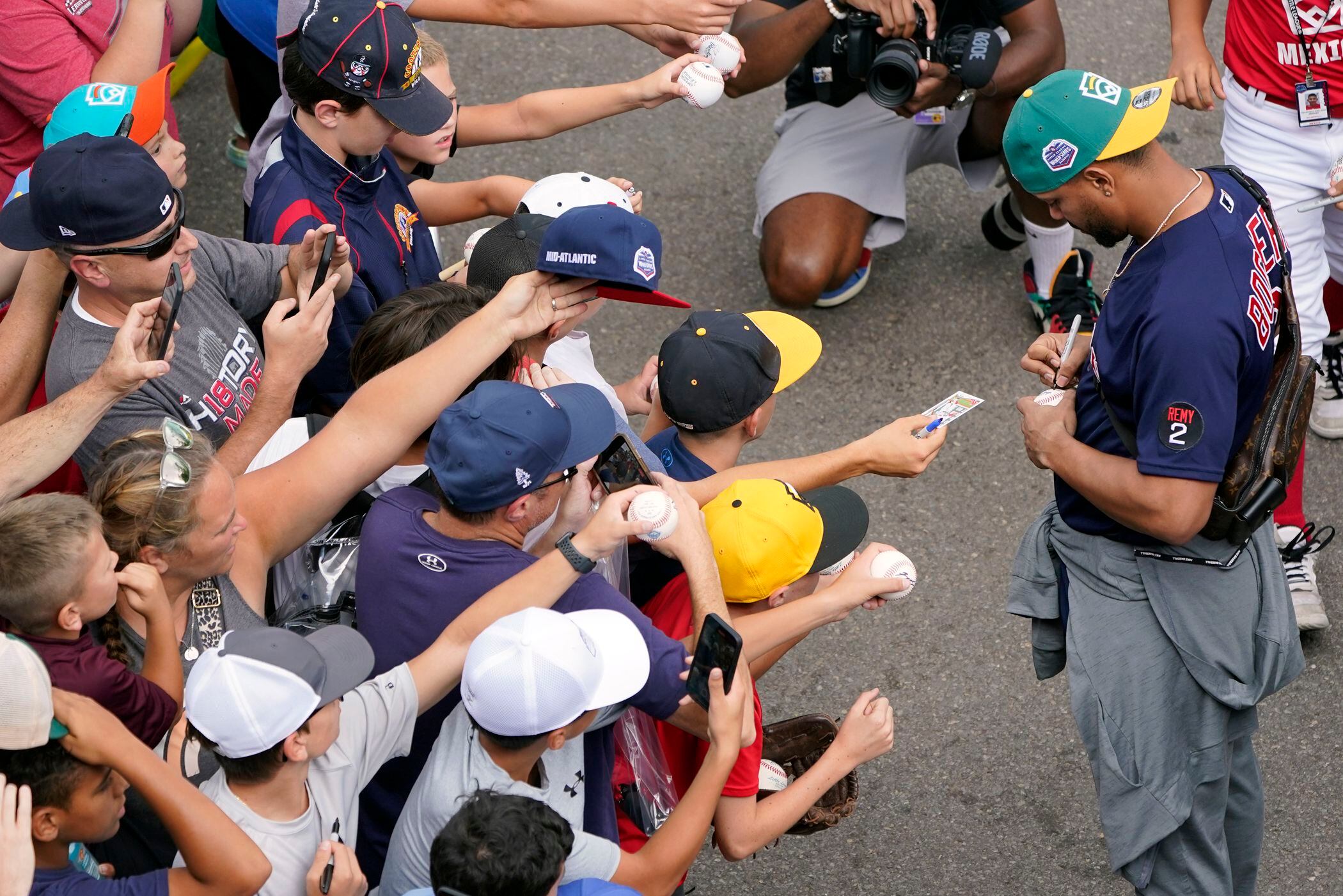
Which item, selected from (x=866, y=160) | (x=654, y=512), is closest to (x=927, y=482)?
(x=866, y=160)

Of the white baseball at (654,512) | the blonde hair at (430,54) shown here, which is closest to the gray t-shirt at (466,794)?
the white baseball at (654,512)

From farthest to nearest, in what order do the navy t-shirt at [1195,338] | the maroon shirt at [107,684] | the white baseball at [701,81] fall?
the white baseball at [701,81]
the navy t-shirt at [1195,338]
the maroon shirt at [107,684]

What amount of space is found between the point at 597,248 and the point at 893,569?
0.88 m

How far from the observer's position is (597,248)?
105 inches

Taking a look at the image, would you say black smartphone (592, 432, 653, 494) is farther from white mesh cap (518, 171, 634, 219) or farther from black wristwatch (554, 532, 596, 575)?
white mesh cap (518, 171, 634, 219)

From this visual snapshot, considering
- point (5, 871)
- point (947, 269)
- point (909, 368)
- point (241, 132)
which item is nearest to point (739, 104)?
point (947, 269)

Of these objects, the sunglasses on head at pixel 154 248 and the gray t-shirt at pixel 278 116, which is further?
the gray t-shirt at pixel 278 116

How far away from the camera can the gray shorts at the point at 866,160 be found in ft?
16.5

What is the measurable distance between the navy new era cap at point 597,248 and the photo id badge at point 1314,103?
2.37 metres

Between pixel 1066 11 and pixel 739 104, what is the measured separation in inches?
64.9

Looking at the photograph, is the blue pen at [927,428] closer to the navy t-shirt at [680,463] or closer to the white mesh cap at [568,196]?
the navy t-shirt at [680,463]

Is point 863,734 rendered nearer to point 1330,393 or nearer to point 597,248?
point 597,248

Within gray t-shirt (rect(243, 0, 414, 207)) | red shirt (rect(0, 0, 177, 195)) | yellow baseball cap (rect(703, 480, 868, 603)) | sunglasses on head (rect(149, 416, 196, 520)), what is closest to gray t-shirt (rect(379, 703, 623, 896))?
yellow baseball cap (rect(703, 480, 868, 603))

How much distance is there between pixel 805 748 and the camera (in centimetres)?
303
